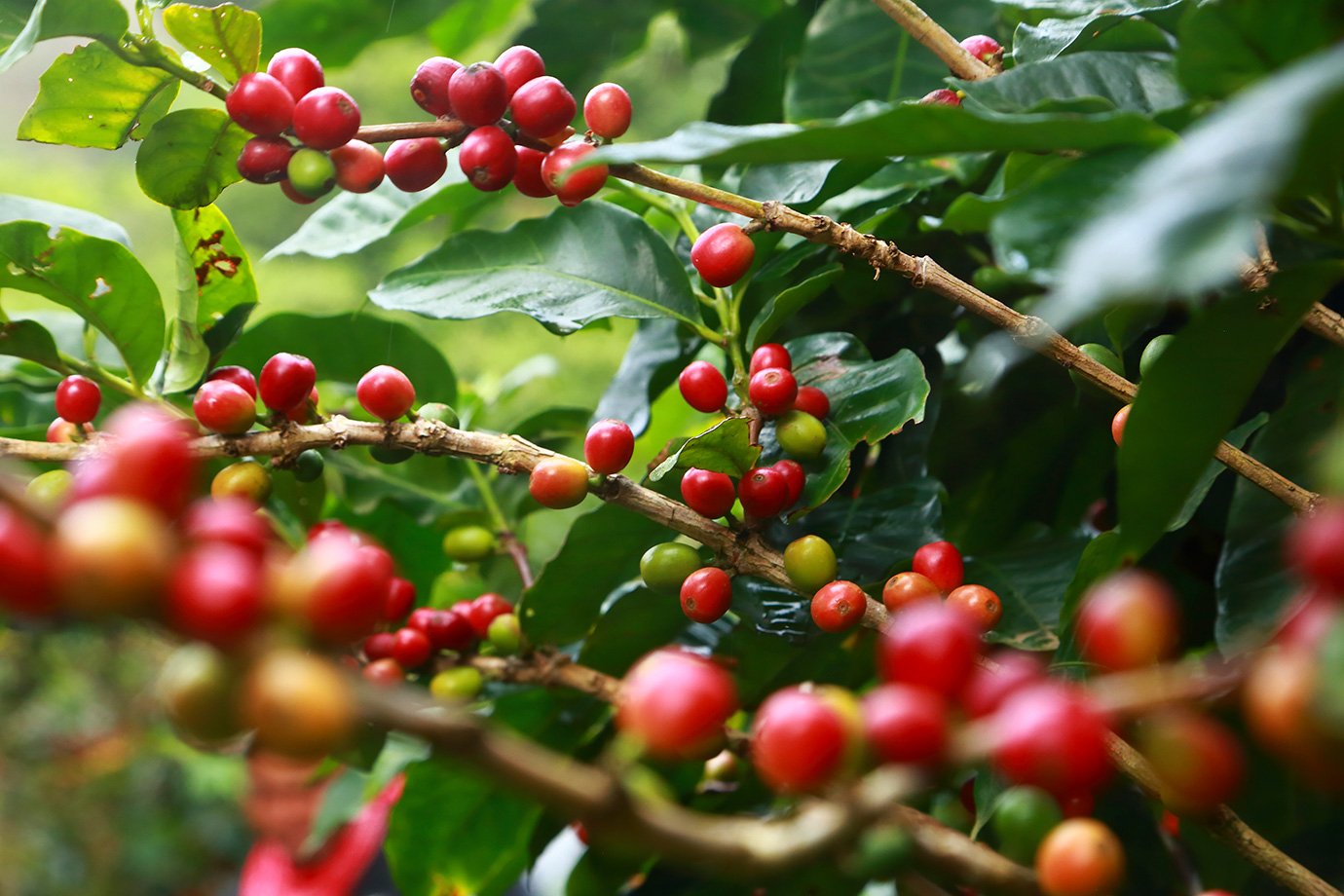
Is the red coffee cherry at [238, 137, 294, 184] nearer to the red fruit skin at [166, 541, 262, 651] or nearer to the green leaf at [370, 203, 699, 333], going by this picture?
the green leaf at [370, 203, 699, 333]

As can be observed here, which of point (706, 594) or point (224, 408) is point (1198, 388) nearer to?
point (706, 594)

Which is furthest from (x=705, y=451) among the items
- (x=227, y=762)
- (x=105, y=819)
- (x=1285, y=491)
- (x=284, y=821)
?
(x=105, y=819)

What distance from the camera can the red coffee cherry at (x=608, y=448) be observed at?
0.40 meters

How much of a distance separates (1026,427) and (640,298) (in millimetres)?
215

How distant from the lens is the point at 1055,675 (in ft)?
1.33

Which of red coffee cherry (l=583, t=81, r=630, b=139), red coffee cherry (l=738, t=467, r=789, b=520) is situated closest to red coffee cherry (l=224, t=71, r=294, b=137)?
red coffee cherry (l=583, t=81, r=630, b=139)

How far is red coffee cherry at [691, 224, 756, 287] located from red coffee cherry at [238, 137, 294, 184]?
0.16m

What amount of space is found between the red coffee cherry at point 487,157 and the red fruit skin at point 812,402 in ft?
0.51

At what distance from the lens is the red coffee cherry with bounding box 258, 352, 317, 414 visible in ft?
1.35

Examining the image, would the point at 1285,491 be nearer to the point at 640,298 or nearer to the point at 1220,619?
the point at 1220,619

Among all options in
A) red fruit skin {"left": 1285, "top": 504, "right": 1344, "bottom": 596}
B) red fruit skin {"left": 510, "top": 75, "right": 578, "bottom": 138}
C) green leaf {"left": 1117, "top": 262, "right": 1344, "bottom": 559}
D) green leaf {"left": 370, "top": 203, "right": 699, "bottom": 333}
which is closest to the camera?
red fruit skin {"left": 1285, "top": 504, "right": 1344, "bottom": 596}

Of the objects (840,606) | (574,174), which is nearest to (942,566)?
(840,606)

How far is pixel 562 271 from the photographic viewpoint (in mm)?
522

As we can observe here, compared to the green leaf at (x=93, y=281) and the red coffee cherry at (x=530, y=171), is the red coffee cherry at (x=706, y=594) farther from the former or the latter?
the green leaf at (x=93, y=281)
